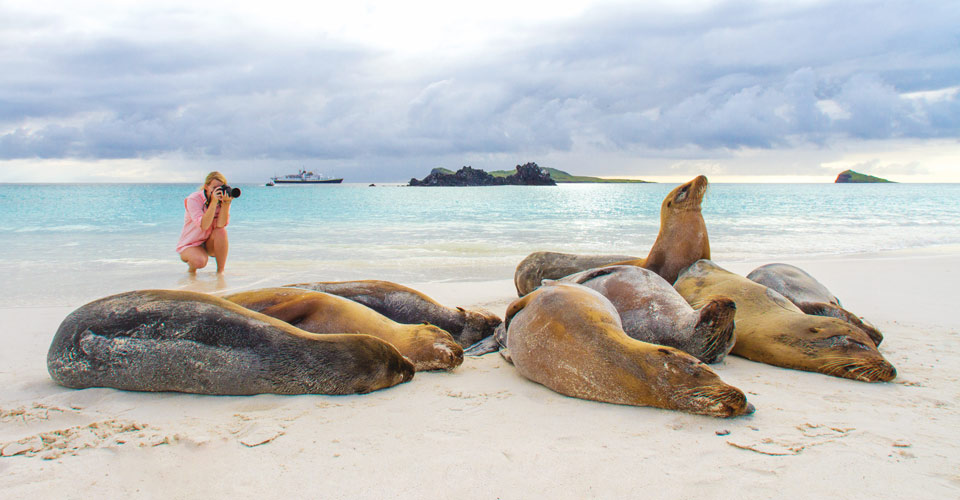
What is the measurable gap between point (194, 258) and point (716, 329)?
8244 mm

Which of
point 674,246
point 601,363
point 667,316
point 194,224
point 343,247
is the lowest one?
point 343,247

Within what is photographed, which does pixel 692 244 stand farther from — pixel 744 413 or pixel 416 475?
pixel 416 475

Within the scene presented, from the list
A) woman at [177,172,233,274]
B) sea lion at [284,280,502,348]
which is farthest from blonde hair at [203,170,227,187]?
sea lion at [284,280,502,348]

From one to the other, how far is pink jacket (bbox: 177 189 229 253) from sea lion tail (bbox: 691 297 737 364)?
312 inches

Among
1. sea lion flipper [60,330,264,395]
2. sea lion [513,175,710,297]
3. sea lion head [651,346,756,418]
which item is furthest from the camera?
sea lion [513,175,710,297]

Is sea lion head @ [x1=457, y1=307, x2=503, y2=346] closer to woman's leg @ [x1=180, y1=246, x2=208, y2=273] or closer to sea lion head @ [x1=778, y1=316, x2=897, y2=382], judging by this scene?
sea lion head @ [x1=778, y1=316, x2=897, y2=382]

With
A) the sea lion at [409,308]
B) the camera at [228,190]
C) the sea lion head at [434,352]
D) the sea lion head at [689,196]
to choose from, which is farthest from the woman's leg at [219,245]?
the sea lion head at [689,196]

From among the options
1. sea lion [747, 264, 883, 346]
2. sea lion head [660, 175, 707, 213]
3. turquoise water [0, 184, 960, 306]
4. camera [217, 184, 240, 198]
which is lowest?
turquoise water [0, 184, 960, 306]

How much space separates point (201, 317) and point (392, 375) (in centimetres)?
116

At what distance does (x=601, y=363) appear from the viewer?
3.44 m

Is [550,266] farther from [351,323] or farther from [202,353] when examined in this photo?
[202,353]

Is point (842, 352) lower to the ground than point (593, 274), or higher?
lower

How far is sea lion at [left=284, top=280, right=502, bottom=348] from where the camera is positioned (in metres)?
4.90

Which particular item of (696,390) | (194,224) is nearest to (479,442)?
(696,390)
